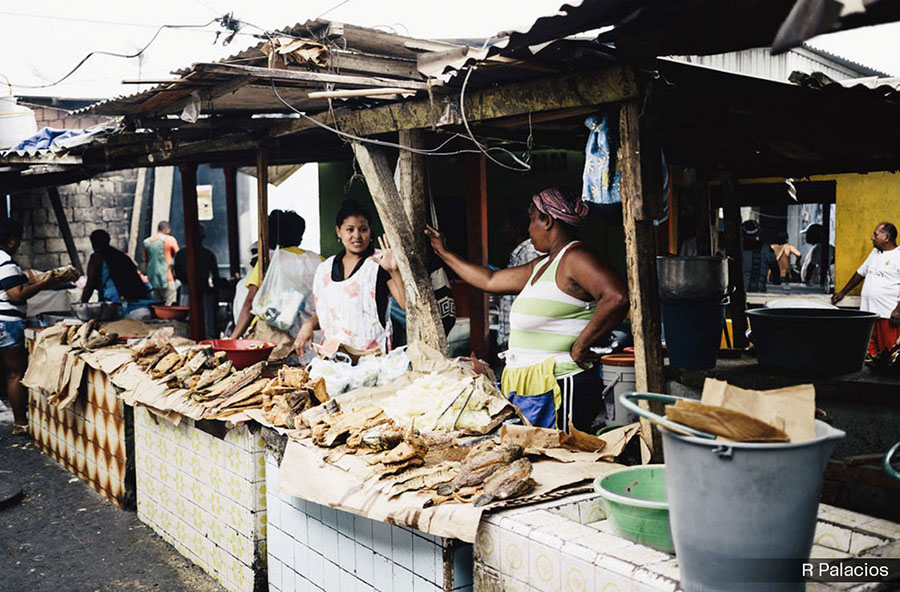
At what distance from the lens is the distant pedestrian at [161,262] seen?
1563 cm

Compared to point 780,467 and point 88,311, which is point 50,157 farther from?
point 780,467

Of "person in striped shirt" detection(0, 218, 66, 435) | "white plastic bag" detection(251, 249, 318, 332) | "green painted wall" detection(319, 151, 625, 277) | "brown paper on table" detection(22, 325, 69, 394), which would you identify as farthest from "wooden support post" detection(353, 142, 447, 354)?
"green painted wall" detection(319, 151, 625, 277)

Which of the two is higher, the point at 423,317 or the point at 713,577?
the point at 423,317

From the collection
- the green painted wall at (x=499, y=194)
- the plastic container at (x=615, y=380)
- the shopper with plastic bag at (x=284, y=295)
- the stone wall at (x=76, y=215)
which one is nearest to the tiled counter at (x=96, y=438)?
the shopper with plastic bag at (x=284, y=295)

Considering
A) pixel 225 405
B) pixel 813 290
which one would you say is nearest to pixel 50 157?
pixel 225 405

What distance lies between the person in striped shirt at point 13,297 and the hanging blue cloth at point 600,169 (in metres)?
6.78

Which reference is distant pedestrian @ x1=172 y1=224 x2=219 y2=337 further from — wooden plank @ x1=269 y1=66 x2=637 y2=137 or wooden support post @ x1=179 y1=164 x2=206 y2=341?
wooden plank @ x1=269 y1=66 x2=637 y2=137

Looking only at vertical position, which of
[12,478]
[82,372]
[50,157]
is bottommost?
[12,478]

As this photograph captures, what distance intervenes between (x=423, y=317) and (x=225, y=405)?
1.37 m

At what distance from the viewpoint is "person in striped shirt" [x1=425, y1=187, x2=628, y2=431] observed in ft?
15.1

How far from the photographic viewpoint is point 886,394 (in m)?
4.84

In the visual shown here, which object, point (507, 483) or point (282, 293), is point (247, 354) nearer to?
point (282, 293)

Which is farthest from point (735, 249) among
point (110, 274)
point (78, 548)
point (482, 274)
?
point (110, 274)

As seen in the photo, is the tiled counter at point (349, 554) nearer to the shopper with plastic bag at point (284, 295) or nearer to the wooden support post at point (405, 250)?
the wooden support post at point (405, 250)
